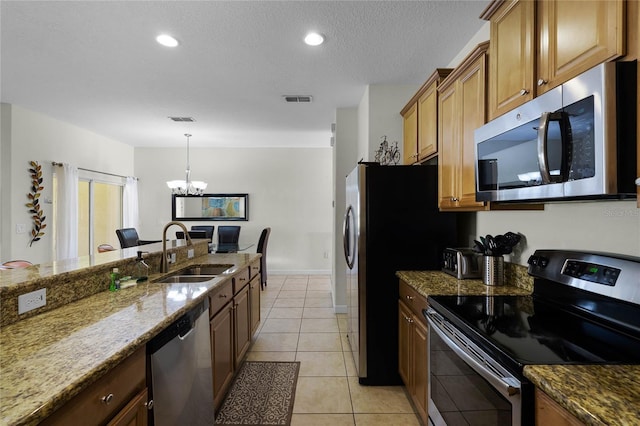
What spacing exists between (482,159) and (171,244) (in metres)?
2.63

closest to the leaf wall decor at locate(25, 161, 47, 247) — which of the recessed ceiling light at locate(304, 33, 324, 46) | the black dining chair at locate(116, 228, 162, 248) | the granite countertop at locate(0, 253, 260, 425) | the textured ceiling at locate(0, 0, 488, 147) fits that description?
the textured ceiling at locate(0, 0, 488, 147)

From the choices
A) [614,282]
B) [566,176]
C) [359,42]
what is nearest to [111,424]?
[566,176]

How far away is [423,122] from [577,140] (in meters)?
1.71

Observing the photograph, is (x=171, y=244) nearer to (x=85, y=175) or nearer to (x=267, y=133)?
(x=267, y=133)

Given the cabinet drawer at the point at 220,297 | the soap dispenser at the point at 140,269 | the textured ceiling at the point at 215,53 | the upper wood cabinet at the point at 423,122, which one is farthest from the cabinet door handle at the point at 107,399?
the upper wood cabinet at the point at 423,122

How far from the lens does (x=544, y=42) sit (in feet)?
4.20

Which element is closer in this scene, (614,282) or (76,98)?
(614,282)

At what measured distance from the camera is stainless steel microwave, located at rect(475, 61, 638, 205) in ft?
3.07

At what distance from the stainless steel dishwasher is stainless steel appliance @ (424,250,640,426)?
1183 mm

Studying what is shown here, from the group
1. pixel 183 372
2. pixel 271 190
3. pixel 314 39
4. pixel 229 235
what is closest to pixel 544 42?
pixel 314 39

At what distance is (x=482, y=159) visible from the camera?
64.9 inches

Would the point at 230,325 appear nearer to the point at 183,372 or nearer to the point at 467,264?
the point at 183,372

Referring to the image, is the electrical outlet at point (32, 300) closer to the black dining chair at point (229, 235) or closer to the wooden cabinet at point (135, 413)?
the wooden cabinet at point (135, 413)

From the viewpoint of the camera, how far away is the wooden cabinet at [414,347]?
1.81 metres
